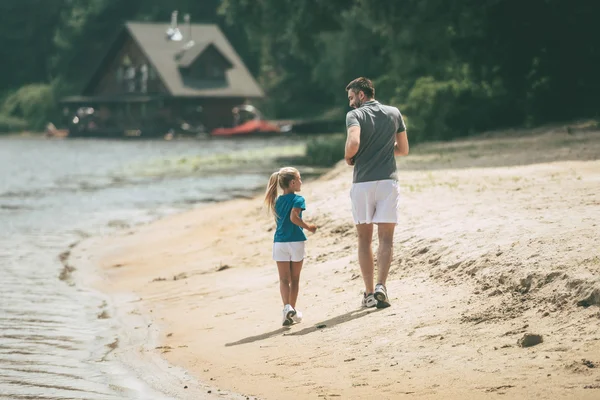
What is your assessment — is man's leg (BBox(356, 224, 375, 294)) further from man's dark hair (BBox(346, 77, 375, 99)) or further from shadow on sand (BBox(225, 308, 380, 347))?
man's dark hair (BBox(346, 77, 375, 99))

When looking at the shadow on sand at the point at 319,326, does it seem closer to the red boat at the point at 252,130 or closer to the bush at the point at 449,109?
the bush at the point at 449,109

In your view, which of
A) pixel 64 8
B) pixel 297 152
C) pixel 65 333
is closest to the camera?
pixel 65 333

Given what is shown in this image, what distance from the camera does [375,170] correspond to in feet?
36.6

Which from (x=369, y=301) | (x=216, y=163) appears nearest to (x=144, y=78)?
(x=216, y=163)

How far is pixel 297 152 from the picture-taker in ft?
167

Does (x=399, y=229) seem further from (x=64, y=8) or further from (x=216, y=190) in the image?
(x=64, y=8)

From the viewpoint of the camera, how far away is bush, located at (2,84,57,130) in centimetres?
9488

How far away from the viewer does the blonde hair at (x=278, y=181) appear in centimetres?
1123

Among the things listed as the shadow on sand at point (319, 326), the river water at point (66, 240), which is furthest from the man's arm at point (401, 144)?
the river water at point (66, 240)

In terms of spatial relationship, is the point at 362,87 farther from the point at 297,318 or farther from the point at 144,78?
the point at 144,78

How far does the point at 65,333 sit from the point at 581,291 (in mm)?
5359

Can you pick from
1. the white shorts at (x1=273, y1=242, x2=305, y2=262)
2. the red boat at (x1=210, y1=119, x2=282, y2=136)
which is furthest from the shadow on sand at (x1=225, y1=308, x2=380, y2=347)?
the red boat at (x1=210, y1=119, x2=282, y2=136)

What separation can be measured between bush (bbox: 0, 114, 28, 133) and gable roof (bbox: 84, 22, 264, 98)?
1521 cm

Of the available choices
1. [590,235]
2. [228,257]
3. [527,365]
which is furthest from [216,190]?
[527,365]
